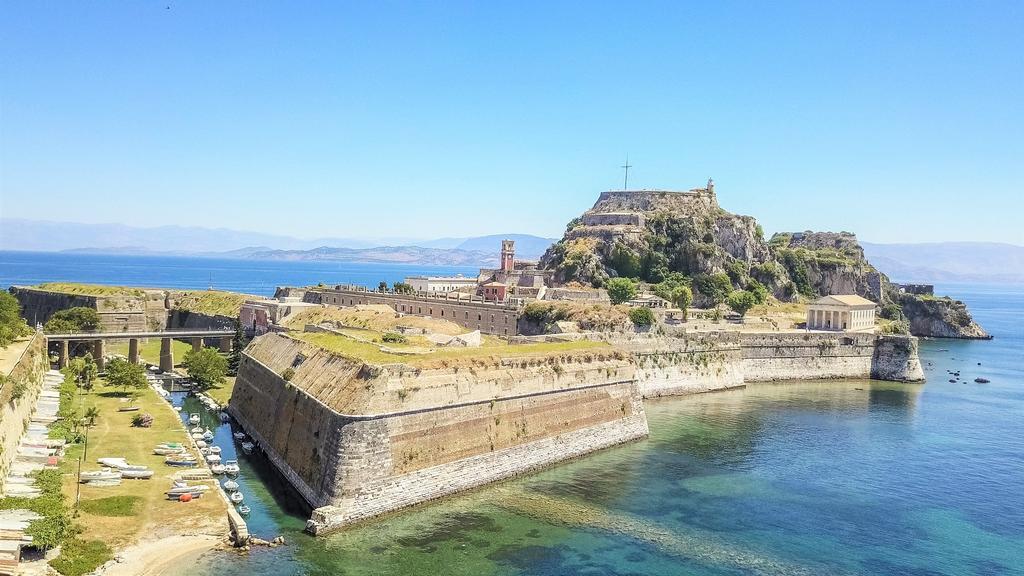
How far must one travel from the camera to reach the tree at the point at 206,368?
63.6 metres

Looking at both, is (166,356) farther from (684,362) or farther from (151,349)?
(684,362)

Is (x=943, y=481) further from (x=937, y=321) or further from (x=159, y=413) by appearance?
(x=937, y=321)

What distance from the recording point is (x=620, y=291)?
291ft

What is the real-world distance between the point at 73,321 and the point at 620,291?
57.4 meters

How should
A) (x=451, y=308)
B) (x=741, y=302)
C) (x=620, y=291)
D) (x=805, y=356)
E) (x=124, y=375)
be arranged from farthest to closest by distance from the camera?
(x=741, y=302)
(x=620, y=291)
(x=805, y=356)
(x=451, y=308)
(x=124, y=375)

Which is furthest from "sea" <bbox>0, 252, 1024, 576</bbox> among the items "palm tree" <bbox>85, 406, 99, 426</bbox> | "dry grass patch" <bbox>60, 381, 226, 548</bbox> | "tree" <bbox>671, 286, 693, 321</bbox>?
"tree" <bbox>671, 286, 693, 321</bbox>

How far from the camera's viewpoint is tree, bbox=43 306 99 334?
74.0 m

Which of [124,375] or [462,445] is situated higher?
[124,375]

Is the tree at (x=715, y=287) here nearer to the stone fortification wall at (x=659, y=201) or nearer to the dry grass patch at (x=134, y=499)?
the stone fortification wall at (x=659, y=201)

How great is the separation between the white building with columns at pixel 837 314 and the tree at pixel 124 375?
72628 millimetres

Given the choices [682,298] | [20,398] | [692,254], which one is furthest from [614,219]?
[20,398]

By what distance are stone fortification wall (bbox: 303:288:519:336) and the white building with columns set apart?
40.2 m

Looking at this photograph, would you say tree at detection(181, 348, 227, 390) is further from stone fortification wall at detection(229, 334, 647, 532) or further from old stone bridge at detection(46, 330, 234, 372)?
stone fortification wall at detection(229, 334, 647, 532)

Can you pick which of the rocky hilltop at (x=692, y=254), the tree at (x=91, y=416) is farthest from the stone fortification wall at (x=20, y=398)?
the rocky hilltop at (x=692, y=254)
